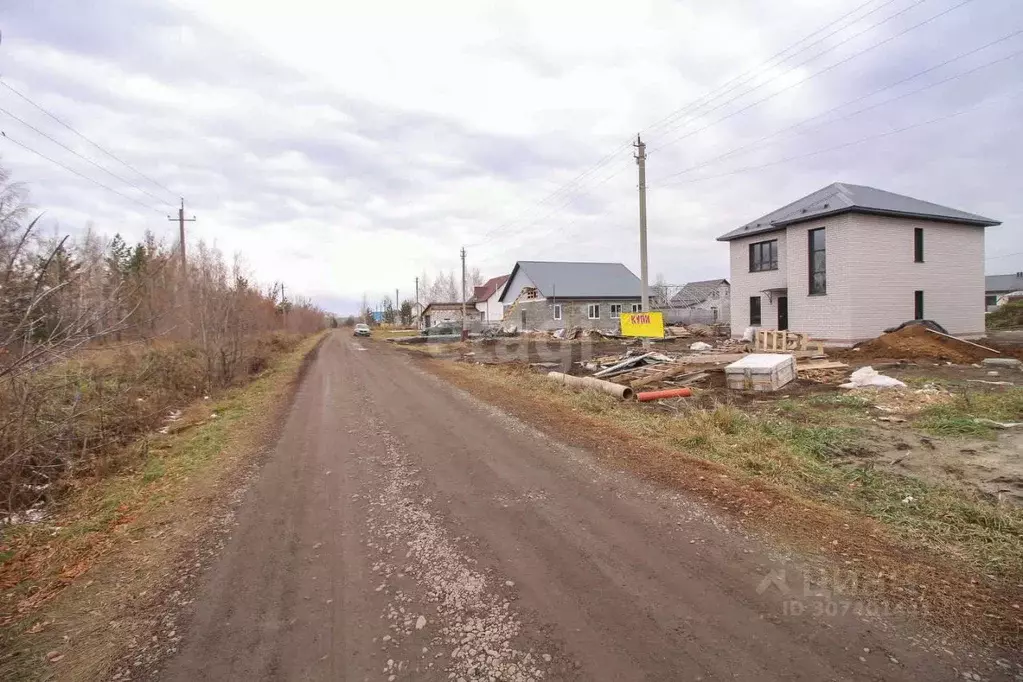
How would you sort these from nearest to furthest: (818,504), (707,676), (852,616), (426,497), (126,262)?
1. (707,676)
2. (852,616)
3. (818,504)
4. (426,497)
5. (126,262)

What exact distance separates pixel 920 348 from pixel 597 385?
550 inches

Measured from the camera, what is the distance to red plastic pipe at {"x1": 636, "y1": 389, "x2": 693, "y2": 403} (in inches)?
458

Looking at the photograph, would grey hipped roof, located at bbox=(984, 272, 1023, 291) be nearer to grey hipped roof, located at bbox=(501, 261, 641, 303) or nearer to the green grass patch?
grey hipped roof, located at bbox=(501, 261, 641, 303)

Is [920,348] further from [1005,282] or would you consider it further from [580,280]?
[1005,282]

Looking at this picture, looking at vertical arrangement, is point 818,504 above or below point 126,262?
below

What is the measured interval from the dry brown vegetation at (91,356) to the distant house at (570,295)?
27273 millimetres

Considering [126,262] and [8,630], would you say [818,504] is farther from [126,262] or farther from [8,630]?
[126,262]

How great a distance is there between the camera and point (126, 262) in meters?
34.6

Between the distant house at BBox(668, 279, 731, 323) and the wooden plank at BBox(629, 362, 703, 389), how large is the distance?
26.6 metres

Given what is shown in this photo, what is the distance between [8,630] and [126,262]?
1526 inches

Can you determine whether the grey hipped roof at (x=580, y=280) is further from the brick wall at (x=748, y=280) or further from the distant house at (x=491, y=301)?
the brick wall at (x=748, y=280)

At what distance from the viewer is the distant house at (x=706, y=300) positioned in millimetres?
42281

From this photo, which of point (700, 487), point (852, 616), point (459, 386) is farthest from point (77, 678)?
point (459, 386)

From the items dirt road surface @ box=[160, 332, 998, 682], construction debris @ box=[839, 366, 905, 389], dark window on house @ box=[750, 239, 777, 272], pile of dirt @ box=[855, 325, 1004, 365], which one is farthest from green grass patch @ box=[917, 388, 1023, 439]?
dark window on house @ box=[750, 239, 777, 272]
